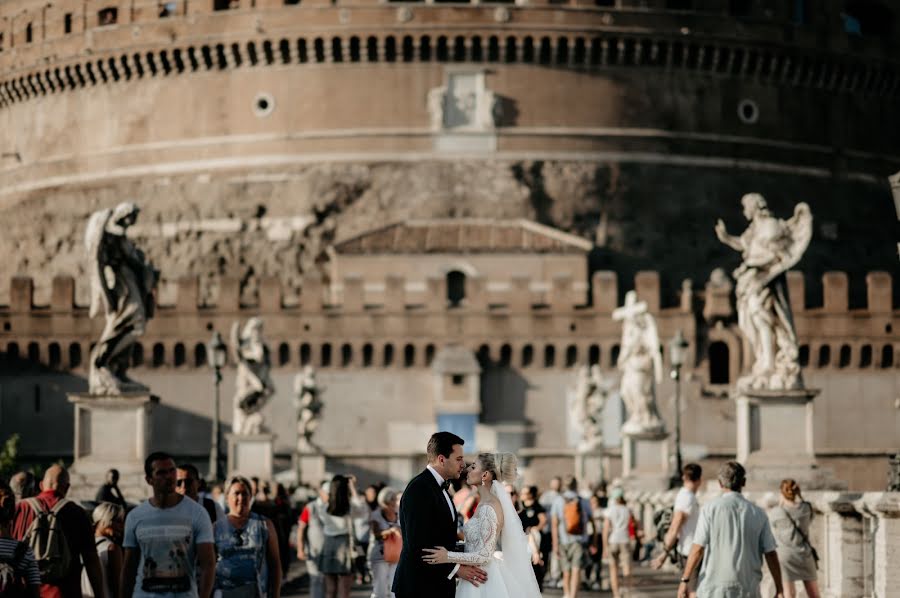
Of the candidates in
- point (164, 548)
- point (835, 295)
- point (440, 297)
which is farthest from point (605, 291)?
point (164, 548)

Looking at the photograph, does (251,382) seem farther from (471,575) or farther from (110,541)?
(471,575)

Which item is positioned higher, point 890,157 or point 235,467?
point 890,157

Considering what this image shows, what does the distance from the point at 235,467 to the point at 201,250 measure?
19526 millimetres

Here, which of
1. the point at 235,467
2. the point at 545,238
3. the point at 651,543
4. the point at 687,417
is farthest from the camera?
the point at 545,238

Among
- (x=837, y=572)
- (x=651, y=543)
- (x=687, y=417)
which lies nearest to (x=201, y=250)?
(x=687, y=417)

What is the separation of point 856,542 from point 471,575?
457cm

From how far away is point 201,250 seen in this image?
53438 millimetres

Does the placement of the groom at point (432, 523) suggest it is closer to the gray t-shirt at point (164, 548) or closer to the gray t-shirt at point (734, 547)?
the gray t-shirt at point (164, 548)

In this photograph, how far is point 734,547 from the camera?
10.1 meters

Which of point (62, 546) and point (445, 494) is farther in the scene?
point (62, 546)

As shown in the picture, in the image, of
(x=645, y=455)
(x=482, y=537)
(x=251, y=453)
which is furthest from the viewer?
(x=251, y=453)

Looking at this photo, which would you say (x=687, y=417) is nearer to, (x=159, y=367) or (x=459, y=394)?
(x=459, y=394)

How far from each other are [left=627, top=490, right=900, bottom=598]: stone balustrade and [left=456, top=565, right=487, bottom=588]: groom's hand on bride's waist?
3.48 meters

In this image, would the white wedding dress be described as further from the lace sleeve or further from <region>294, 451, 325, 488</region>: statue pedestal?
<region>294, 451, 325, 488</region>: statue pedestal
